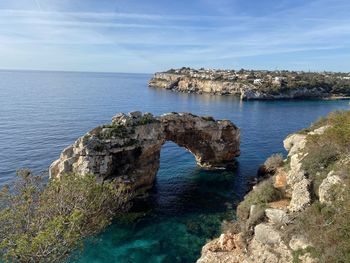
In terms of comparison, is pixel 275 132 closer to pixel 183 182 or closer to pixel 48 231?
pixel 183 182

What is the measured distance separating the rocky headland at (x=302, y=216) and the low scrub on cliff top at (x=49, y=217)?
804cm

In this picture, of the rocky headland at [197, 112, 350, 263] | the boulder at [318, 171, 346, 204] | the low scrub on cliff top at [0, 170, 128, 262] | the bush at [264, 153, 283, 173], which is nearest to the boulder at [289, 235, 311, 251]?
the rocky headland at [197, 112, 350, 263]

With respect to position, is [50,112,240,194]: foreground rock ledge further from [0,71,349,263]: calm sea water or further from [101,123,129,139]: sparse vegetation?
[0,71,349,263]: calm sea water

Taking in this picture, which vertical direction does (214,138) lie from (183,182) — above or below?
above

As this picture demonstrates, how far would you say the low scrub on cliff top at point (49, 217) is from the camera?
653 inches

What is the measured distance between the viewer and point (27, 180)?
69.5ft

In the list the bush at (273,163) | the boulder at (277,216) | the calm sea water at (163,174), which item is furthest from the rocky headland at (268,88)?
the boulder at (277,216)

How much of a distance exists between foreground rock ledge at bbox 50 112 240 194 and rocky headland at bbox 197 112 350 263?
1539 cm

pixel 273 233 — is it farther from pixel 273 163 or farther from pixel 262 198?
pixel 273 163

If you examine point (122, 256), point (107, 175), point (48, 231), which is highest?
point (48, 231)

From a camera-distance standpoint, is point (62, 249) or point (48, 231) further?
point (62, 249)

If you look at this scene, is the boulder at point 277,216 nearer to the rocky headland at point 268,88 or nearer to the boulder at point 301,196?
the boulder at point 301,196

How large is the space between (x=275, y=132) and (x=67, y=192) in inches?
2375

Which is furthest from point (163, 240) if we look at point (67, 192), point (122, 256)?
point (67, 192)
